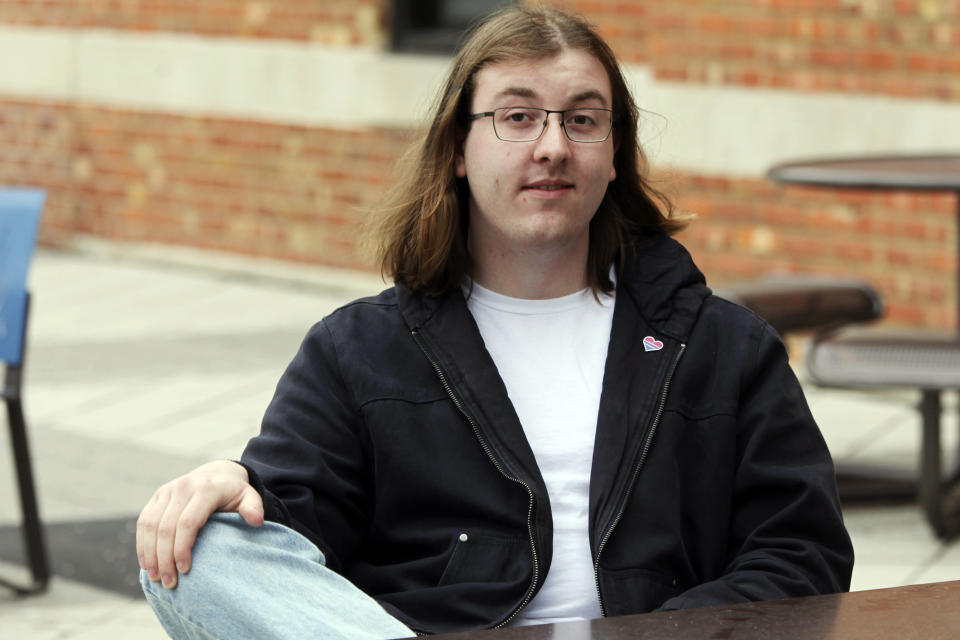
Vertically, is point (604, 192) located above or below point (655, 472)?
above

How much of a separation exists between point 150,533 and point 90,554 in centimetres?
286

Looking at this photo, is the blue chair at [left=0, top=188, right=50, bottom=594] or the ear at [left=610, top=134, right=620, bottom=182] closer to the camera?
the ear at [left=610, top=134, right=620, bottom=182]

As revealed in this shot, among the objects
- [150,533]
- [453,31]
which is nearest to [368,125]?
[453,31]

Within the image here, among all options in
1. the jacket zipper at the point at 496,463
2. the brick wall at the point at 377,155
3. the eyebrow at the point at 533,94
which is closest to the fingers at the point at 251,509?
the jacket zipper at the point at 496,463

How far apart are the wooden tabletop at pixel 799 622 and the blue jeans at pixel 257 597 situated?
0.76ft

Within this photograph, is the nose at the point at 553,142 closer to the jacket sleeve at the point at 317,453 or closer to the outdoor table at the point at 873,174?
the jacket sleeve at the point at 317,453

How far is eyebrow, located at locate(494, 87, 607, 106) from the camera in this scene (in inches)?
93.9

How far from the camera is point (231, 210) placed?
30.8 ft

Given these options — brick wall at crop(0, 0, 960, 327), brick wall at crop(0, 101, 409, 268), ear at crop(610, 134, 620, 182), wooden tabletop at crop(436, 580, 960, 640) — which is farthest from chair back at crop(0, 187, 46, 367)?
brick wall at crop(0, 101, 409, 268)

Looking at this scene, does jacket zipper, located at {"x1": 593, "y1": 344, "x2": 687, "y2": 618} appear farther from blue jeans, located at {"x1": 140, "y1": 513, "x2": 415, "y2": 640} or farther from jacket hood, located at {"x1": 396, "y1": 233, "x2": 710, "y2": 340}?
blue jeans, located at {"x1": 140, "y1": 513, "x2": 415, "y2": 640}

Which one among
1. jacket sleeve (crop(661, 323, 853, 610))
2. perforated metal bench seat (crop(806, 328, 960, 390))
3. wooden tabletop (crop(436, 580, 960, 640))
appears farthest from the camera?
perforated metal bench seat (crop(806, 328, 960, 390))

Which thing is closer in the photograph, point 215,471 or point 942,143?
point 215,471

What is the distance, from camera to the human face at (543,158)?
238cm

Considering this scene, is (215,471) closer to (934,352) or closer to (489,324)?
(489,324)
